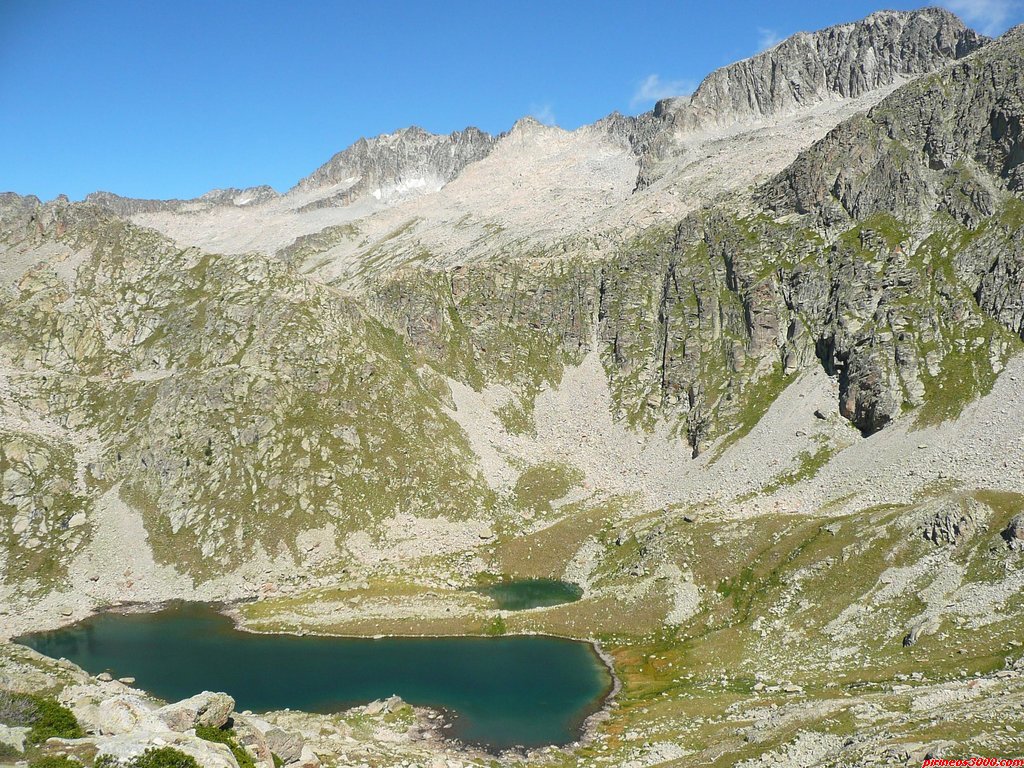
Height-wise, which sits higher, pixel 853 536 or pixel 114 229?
pixel 114 229

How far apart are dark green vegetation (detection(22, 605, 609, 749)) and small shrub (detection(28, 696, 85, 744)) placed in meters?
34.7

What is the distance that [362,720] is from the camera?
6175cm

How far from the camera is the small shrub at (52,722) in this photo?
31.9 meters

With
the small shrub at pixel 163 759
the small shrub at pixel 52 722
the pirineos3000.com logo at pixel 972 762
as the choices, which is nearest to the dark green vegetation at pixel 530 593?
the small shrub at pixel 52 722

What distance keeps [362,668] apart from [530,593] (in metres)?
32.4

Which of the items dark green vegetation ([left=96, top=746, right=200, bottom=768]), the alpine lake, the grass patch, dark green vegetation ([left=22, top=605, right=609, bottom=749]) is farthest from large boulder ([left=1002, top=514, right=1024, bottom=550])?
dark green vegetation ([left=96, top=746, right=200, bottom=768])

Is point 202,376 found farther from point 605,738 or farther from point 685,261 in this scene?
point 685,261

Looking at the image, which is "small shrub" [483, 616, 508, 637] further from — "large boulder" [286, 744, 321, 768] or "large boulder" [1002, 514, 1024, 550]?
"large boulder" [1002, 514, 1024, 550]

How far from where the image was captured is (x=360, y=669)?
78250 mm

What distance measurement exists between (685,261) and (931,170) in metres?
61.8

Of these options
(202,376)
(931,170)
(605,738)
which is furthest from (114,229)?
(931,170)

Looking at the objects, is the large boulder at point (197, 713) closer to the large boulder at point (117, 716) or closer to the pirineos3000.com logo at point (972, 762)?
the large boulder at point (117, 716)

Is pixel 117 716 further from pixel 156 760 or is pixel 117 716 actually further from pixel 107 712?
pixel 156 760

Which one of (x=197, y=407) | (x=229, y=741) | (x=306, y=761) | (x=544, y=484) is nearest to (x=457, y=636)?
(x=306, y=761)
